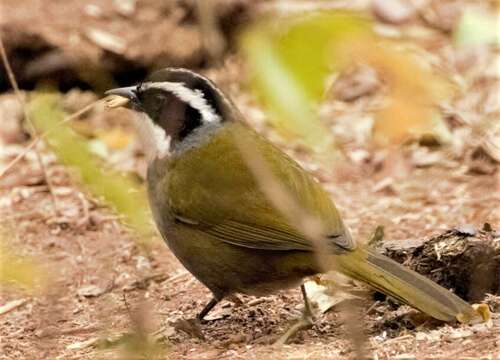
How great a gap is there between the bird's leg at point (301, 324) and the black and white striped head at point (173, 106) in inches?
37.2

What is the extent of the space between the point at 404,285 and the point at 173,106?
1433 millimetres

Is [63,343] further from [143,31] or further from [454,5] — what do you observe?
[454,5]

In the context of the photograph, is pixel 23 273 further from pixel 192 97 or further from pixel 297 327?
pixel 192 97

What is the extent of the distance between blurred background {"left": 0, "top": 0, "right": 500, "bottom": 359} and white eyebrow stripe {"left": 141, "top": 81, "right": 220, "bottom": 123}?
1.79 feet

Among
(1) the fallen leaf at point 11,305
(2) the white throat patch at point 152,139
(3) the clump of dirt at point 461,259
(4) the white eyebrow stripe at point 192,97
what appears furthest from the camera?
(1) the fallen leaf at point 11,305

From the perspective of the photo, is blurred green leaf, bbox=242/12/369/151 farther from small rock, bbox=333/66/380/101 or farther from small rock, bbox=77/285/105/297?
small rock, bbox=333/66/380/101

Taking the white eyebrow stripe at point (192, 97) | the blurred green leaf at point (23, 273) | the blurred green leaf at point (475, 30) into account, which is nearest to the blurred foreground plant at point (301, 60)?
the blurred green leaf at point (23, 273)

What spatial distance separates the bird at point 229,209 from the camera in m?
4.23

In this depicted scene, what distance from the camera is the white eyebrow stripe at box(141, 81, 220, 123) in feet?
15.5

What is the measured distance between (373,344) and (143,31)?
4844 mm

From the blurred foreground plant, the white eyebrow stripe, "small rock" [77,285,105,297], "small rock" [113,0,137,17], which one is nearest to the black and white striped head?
the white eyebrow stripe

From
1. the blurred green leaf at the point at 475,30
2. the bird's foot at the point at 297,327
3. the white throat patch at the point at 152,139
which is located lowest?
the bird's foot at the point at 297,327

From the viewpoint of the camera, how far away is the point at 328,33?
188 centimetres

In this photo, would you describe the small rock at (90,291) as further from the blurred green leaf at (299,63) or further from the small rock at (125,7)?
the blurred green leaf at (299,63)
